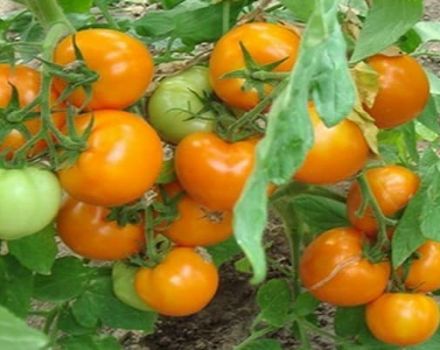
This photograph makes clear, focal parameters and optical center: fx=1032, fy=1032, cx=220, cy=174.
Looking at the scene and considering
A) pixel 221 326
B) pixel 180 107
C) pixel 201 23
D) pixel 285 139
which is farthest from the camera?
pixel 221 326

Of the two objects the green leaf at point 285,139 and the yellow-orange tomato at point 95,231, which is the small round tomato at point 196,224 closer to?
the yellow-orange tomato at point 95,231

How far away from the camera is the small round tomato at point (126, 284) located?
1193 millimetres

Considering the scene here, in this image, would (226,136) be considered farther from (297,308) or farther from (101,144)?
(297,308)

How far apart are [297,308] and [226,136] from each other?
0.39m

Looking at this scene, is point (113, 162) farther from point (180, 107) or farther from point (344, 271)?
point (344, 271)

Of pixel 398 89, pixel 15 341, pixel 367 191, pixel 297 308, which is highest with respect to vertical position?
pixel 15 341

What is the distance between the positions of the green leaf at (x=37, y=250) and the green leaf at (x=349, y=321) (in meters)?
0.42

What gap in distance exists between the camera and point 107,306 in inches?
49.7

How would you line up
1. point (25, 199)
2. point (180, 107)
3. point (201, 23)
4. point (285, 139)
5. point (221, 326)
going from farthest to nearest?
point (221, 326) → point (201, 23) → point (180, 107) → point (25, 199) → point (285, 139)

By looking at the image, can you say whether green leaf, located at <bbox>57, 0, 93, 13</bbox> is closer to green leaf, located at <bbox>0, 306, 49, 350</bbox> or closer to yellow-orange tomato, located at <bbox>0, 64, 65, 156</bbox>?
yellow-orange tomato, located at <bbox>0, 64, 65, 156</bbox>

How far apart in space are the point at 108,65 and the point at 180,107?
100 millimetres

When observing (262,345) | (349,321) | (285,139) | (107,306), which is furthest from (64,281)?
(285,139)

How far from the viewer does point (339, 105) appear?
2.36 feet

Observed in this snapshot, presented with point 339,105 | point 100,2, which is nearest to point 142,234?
point 100,2
